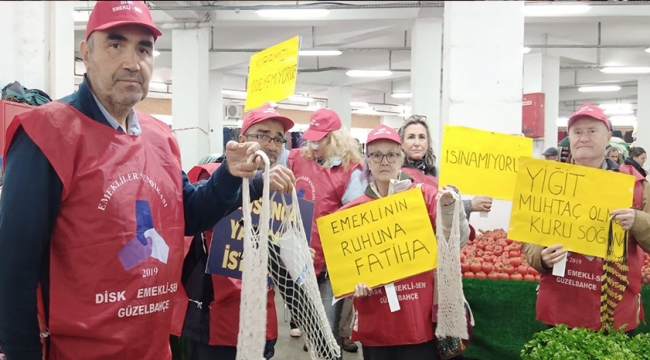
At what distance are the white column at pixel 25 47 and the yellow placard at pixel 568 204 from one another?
2873mm

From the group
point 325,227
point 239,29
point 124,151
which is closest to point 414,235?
point 325,227

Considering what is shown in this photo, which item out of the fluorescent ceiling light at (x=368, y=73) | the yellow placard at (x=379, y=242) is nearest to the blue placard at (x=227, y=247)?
the yellow placard at (x=379, y=242)

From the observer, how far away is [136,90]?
117cm

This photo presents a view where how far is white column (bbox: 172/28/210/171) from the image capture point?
25.7 feet

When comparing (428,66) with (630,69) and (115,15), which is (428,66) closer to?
(630,69)

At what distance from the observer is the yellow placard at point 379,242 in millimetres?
1975

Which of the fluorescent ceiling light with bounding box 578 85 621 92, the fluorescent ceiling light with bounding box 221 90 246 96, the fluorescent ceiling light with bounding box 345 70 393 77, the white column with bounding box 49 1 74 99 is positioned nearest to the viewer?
the white column with bounding box 49 1 74 99

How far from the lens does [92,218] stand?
3.78 feet

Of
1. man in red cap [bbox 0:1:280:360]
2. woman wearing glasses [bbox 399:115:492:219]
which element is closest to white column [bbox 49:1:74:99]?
woman wearing glasses [bbox 399:115:492:219]

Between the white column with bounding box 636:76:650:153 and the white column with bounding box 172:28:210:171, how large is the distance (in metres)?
8.69

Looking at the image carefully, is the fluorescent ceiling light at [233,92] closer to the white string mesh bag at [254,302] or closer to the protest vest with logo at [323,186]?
the protest vest with logo at [323,186]

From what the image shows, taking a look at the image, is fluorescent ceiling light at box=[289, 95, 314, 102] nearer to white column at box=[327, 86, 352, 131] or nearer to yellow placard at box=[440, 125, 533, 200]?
white column at box=[327, 86, 352, 131]

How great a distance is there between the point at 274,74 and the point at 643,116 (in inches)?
406

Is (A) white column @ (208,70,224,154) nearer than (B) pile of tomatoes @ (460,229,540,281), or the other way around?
(B) pile of tomatoes @ (460,229,540,281)
